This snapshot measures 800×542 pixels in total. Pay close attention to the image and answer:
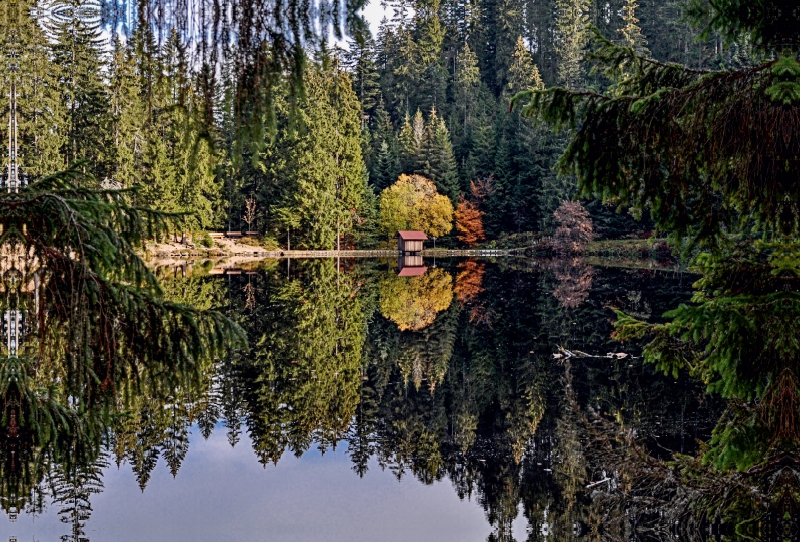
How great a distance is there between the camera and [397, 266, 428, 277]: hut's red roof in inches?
1507

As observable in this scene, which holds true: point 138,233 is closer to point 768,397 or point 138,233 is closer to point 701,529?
point 768,397

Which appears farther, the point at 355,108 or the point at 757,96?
the point at 355,108

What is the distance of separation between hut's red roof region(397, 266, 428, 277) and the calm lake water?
15553 millimetres

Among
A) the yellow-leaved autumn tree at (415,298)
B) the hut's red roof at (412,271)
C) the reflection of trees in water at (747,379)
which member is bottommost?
the yellow-leaved autumn tree at (415,298)

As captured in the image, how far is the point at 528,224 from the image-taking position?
58469 mm

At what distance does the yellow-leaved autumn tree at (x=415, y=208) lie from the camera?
57.0 m

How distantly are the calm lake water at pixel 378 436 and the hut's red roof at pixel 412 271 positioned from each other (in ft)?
51.0

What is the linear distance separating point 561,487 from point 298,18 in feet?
24.6

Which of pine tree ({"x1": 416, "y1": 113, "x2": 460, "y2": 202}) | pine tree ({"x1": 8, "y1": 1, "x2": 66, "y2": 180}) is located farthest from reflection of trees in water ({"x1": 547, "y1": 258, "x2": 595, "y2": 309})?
pine tree ({"x1": 8, "y1": 1, "x2": 66, "y2": 180})

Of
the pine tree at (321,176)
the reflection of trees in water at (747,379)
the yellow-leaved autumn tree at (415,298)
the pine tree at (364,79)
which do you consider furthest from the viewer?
the pine tree at (364,79)

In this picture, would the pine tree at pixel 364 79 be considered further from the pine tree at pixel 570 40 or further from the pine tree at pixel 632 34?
the pine tree at pixel 632 34

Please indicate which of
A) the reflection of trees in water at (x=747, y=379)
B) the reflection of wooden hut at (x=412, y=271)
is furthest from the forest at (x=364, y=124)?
the reflection of wooden hut at (x=412, y=271)

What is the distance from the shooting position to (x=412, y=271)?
135 feet

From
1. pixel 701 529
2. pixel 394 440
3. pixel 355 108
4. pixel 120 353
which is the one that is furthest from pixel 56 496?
pixel 355 108
